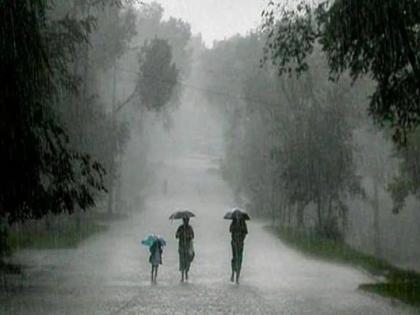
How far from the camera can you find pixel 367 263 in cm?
2744

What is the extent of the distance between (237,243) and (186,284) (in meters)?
2.12

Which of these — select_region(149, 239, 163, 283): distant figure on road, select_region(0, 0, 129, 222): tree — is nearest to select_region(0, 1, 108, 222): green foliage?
select_region(0, 0, 129, 222): tree

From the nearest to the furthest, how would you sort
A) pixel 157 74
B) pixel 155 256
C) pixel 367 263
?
pixel 155 256
pixel 367 263
pixel 157 74

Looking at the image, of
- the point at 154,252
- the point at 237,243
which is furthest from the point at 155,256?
the point at 237,243

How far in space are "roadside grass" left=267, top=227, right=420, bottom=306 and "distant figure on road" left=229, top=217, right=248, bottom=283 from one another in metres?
3.34

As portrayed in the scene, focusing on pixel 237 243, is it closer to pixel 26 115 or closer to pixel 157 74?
pixel 26 115

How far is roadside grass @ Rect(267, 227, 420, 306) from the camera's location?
18.9 meters

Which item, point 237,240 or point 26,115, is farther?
point 237,240

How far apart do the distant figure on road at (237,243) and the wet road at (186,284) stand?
16.7 inches

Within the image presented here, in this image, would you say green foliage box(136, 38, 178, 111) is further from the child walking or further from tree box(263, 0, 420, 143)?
tree box(263, 0, 420, 143)

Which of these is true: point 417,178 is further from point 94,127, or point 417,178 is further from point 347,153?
point 94,127

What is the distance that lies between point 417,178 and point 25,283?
2265cm

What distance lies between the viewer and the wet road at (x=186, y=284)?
51.6ft

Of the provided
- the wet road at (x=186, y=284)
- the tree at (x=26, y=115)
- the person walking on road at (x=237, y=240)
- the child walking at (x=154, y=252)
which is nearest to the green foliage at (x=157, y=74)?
the wet road at (x=186, y=284)
